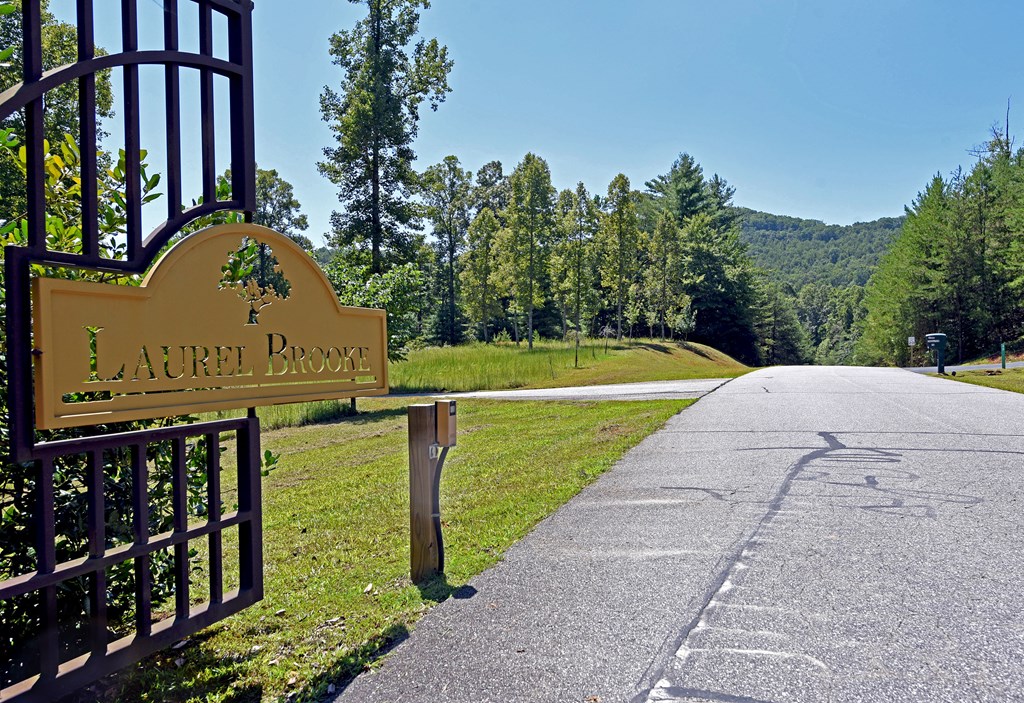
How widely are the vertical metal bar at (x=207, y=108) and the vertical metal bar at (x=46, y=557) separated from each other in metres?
1.40

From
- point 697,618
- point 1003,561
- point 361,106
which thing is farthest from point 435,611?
point 361,106

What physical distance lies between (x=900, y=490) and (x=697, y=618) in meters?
3.39

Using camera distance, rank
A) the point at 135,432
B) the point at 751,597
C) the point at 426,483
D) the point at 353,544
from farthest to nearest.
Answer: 1. the point at 353,544
2. the point at 426,483
3. the point at 751,597
4. the point at 135,432

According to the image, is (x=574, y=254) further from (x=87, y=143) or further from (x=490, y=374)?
(x=87, y=143)

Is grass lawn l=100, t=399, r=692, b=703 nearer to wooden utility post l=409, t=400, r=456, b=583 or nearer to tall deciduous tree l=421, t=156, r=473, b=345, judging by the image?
wooden utility post l=409, t=400, r=456, b=583

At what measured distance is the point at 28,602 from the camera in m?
2.82

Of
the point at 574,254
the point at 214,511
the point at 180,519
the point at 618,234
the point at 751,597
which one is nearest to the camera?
the point at 180,519

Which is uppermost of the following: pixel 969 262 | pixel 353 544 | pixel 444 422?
pixel 969 262

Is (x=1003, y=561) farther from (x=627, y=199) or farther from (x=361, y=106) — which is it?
(x=627, y=199)

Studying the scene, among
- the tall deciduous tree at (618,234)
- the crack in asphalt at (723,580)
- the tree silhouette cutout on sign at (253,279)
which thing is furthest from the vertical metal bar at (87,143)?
the tall deciduous tree at (618,234)

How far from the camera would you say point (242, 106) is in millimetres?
3355

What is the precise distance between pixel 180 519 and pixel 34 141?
1.52 meters

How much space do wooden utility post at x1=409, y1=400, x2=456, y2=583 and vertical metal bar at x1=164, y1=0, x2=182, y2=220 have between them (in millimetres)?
1694

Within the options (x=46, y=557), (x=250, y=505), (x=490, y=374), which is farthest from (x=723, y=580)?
(x=490, y=374)
